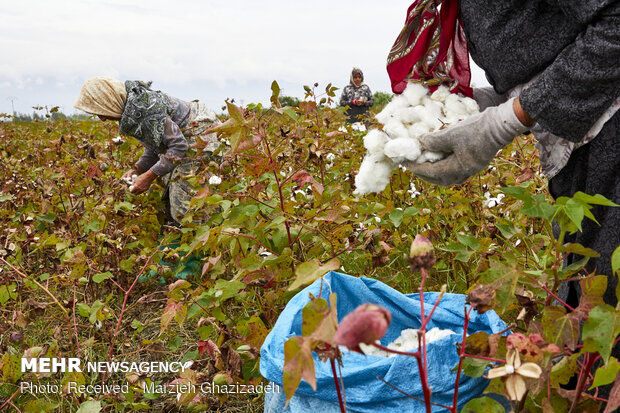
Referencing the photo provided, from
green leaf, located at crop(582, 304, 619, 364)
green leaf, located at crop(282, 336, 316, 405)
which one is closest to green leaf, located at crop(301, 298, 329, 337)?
green leaf, located at crop(282, 336, 316, 405)

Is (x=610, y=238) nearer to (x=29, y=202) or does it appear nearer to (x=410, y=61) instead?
(x=410, y=61)

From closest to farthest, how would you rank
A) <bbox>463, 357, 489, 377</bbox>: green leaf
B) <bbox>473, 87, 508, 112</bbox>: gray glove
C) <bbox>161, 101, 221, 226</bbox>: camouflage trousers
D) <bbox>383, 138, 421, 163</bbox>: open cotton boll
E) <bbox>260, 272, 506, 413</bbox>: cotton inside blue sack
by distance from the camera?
<bbox>463, 357, 489, 377</bbox>: green leaf → <bbox>260, 272, 506, 413</bbox>: cotton inside blue sack → <bbox>383, 138, 421, 163</bbox>: open cotton boll → <bbox>473, 87, 508, 112</bbox>: gray glove → <bbox>161, 101, 221, 226</bbox>: camouflage trousers

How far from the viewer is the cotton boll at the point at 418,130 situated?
1074 millimetres

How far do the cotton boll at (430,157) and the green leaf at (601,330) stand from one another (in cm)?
55

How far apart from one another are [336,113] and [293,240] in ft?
7.08

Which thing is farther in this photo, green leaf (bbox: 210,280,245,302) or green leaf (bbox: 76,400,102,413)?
green leaf (bbox: 210,280,245,302)

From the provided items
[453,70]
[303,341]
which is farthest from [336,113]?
[303,341]

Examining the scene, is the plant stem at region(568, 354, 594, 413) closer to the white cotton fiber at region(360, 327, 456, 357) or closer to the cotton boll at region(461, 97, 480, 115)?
the white cotton fiber at region(360, 327, 456, 357)

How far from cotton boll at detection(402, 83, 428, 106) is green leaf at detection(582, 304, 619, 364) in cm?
66

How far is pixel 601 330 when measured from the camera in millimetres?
561

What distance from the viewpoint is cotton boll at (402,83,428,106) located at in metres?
1.11

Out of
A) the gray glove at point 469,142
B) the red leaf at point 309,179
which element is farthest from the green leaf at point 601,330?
the red leaf at point 309,179

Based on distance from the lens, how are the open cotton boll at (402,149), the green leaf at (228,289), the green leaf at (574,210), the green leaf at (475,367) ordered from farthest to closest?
the green leaf at (228,289), the open cotton boll at (402,149), the green leaf at (475,367), the green leaf at (574,210)

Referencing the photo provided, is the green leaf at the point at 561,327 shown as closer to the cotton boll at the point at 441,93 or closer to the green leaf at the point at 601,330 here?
the green leaf at the point at 601,330
